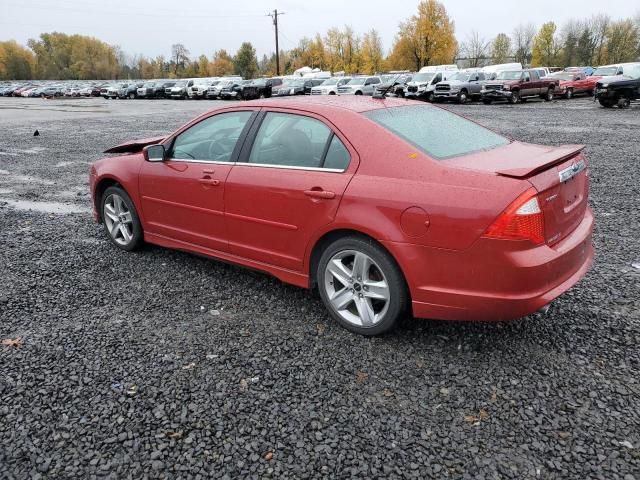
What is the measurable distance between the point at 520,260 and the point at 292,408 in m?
1.49

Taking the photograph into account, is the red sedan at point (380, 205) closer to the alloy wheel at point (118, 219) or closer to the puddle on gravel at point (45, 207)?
the alloy wheel at point (118, 219)

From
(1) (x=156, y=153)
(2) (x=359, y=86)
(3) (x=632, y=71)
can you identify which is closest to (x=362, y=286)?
(1) (x=156, y=153)

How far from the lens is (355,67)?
83688mm

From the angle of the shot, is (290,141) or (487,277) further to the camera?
(290,141)

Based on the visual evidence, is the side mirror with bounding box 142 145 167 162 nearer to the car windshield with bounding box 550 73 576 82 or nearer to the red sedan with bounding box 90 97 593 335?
the red sedan with bounding box 90 97 593 335

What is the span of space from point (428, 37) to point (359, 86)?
38019 mm

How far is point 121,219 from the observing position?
5363 millimetres

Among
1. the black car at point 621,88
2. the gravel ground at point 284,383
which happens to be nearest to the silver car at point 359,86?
the black car at point 621,88

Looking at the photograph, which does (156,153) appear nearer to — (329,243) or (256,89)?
(329,243)

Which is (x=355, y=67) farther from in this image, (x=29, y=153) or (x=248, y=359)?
(x=248, y=359)

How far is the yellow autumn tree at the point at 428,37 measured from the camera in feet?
218

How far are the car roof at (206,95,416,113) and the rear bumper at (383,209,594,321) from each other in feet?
3.81

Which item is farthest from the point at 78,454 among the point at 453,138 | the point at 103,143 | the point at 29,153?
the point at 103,143

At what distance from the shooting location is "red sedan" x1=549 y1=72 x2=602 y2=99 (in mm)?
31922
